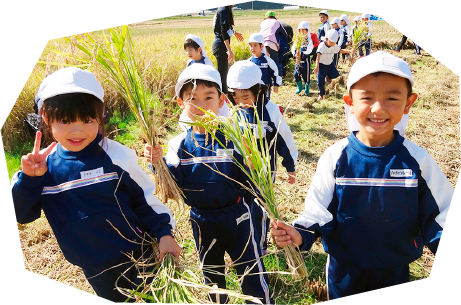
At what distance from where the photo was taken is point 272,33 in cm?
442

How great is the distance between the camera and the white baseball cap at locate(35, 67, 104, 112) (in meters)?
1.60

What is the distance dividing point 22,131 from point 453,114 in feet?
9.89

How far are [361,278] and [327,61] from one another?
3.88 metres

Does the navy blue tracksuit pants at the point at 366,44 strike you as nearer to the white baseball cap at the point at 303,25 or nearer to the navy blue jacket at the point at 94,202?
the white baseball cap at the point at 303,25

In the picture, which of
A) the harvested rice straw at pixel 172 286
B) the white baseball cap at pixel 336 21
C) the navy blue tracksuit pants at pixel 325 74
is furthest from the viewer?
the navy blue tracksuit pants at pixel 325 74

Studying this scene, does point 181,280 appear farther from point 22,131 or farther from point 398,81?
point 22,131

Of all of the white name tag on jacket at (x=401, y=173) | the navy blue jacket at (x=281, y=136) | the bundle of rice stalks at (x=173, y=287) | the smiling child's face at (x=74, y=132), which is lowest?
the bundle of rice stalks at (x=173, y=287)

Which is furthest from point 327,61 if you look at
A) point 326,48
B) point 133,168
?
point 133,168

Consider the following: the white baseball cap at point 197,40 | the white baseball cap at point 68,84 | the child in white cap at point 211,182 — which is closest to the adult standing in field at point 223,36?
the white baseball cap at point 197,40

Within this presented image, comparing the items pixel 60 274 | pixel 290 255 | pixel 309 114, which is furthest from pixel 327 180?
pixel 309 114

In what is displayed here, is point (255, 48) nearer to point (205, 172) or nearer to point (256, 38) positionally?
point (256, 38)

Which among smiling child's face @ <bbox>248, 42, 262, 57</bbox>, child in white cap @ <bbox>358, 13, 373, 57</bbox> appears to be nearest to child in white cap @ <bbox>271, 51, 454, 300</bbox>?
child in white cap @ <bbox>358, 13, 373, 57</bbox>

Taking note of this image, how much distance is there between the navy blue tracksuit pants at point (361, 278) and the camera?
1.69 m

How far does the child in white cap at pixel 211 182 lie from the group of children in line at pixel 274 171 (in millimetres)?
11
